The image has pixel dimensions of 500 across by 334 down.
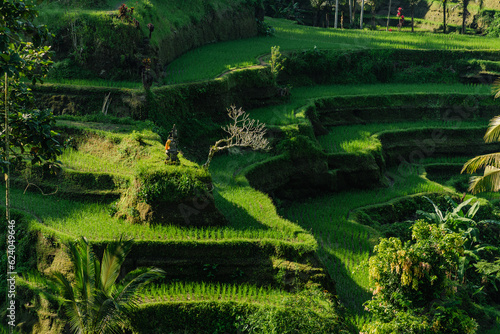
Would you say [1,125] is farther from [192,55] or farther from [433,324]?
[192,55]

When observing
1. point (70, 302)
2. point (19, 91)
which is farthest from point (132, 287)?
point (19, 91)

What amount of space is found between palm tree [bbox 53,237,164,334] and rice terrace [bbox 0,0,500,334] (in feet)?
0.11

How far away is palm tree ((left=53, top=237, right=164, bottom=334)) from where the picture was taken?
32.3 feet

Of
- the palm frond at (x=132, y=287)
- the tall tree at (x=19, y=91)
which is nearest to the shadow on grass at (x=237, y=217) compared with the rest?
the palm frond at (x=132, y=287)

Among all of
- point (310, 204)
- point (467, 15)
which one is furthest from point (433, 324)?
point (467, 15)

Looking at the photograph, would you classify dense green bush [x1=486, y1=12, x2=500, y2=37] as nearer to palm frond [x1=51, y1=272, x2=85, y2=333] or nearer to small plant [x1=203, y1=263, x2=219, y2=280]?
small plant [x1=203, y1=263, x2=219, y2=280]

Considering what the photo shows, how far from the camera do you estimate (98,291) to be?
985cm

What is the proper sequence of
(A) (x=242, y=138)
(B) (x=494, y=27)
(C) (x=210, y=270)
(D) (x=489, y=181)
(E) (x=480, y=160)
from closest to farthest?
1. (C) (x=210, y=270)
2. (D) (x=489, y=181)
3. (E) (x=480, y=160)
4. (A) (x=242, y=138)
5. (B) (x=494, y=27)

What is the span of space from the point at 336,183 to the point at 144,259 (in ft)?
30.4

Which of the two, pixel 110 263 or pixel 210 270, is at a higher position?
pixel 110 263

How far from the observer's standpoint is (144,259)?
11.6m

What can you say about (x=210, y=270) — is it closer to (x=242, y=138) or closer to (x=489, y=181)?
(x=242, y=138)

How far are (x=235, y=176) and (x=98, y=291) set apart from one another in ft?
22.6

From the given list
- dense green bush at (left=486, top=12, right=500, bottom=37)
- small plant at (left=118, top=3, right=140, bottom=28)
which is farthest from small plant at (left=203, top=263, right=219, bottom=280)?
dense green bush at (left=486, top=12, right=500, bottom=37)
